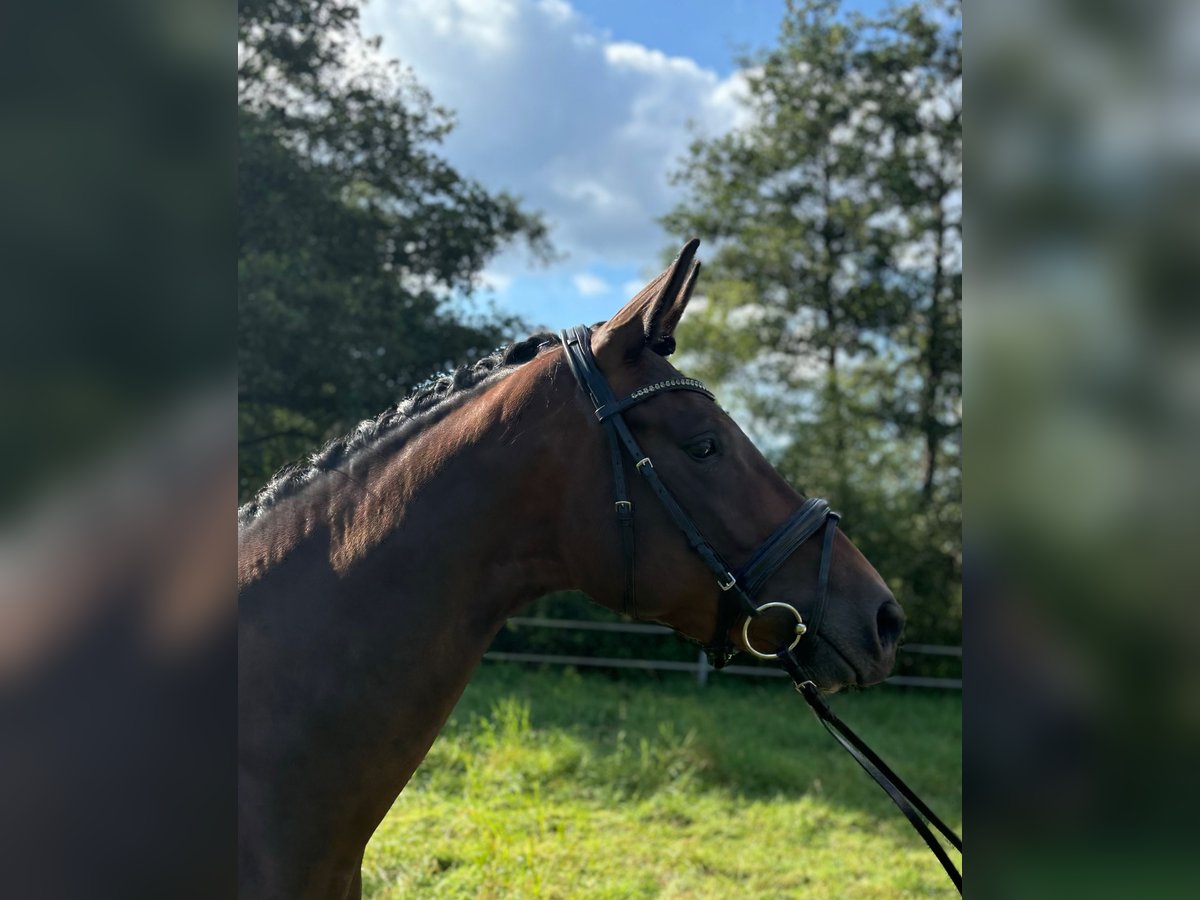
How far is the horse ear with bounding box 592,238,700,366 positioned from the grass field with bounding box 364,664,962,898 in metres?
3.17

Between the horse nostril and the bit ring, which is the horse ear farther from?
the horse nostril

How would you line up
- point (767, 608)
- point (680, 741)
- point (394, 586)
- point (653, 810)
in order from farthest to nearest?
point (680, 741), point (653, 810), point (767, 608), point (394, 586)

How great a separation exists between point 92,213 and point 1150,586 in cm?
78

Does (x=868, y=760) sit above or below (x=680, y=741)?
above

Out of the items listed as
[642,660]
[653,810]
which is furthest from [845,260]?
[653,810]

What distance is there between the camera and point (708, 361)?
14.7m

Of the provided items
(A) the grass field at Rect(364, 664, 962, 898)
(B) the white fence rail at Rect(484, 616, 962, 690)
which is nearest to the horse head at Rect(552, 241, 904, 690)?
(A) the grass field at Rect(364, 664, 962, 898)

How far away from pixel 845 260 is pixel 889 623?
13.8 meters

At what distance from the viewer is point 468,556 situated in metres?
1.80

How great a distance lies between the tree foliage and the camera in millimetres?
13766

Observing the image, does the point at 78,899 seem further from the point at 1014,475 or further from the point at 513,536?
the point at 513,536

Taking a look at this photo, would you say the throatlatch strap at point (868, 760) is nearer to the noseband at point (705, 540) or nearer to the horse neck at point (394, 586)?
the noseband at point (705, 540)

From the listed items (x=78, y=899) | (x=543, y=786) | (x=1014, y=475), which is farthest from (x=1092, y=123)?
Result: (x=543, y=786)

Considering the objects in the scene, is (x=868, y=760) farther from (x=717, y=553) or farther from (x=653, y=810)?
(x=653, y=810)
